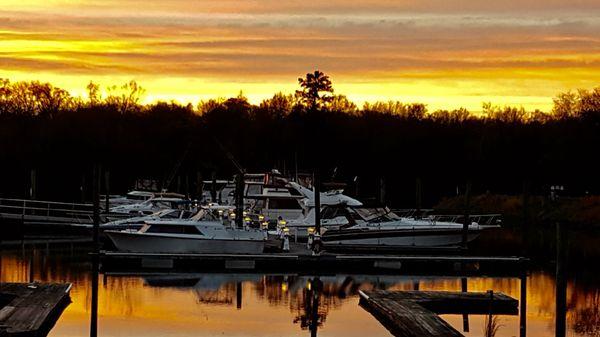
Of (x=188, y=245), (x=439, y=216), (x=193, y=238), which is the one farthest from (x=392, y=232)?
(x=439, y=216)

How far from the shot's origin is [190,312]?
136 feet

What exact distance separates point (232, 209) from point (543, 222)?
3334cm

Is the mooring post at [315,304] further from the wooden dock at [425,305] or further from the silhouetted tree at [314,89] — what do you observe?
the silhouetted tree at [314,89]

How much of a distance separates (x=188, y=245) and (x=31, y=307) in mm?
20629

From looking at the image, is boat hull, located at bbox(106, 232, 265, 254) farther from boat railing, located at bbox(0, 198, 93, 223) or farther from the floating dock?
boat railing, located at bbox(0, 198, 93, 223)

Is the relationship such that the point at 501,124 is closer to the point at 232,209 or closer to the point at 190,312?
the point at 232,209

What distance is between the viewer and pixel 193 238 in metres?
57.7

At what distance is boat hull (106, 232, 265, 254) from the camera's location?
189 ft

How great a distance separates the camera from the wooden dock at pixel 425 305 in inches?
1471

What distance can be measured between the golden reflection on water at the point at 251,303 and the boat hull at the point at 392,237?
992 centimetres

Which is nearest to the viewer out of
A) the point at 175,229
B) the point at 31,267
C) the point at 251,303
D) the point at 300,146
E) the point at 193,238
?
the point at 251,303

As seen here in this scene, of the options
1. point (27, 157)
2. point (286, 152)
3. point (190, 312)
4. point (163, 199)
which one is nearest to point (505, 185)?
point (286, 152)

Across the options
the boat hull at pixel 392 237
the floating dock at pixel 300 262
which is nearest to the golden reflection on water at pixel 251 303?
the floating dock at pixel 300 262

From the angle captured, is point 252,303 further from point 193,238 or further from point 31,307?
point 193,238
